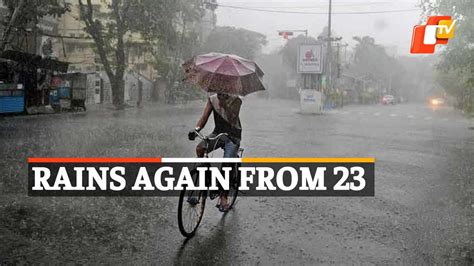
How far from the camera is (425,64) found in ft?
445

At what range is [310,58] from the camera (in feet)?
117

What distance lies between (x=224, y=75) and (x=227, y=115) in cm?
49

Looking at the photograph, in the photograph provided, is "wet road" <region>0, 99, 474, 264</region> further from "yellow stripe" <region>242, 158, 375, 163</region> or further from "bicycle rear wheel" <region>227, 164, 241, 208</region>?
"yellow stripe" <region>242, 158, 375, 163</region>

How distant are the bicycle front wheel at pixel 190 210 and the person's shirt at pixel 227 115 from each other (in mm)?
800

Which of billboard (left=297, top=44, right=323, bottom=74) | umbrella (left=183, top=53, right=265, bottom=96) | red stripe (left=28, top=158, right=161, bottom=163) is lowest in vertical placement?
red stripe (left=28, top=158, right=161, bottom=163)

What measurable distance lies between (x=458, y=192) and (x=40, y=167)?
7876 millimetres

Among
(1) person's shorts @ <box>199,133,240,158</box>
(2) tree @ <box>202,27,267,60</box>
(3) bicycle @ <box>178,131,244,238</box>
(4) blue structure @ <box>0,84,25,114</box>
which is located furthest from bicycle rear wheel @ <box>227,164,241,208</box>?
(2) tree @ <box>202,27,267,60</box>

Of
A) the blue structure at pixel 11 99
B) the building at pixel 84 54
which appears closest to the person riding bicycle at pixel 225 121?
the blue structure at pixel 11 99

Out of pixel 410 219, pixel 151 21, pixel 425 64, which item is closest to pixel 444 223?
pixel 410 219

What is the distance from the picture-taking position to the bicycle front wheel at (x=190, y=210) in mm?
5129

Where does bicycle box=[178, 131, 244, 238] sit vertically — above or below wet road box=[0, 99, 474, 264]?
above

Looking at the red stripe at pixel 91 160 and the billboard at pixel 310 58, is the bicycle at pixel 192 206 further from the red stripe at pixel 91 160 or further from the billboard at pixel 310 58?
the billboard at pixel 310 58

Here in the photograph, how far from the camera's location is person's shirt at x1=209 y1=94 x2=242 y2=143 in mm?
5664

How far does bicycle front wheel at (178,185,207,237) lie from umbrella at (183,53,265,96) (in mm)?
1225
